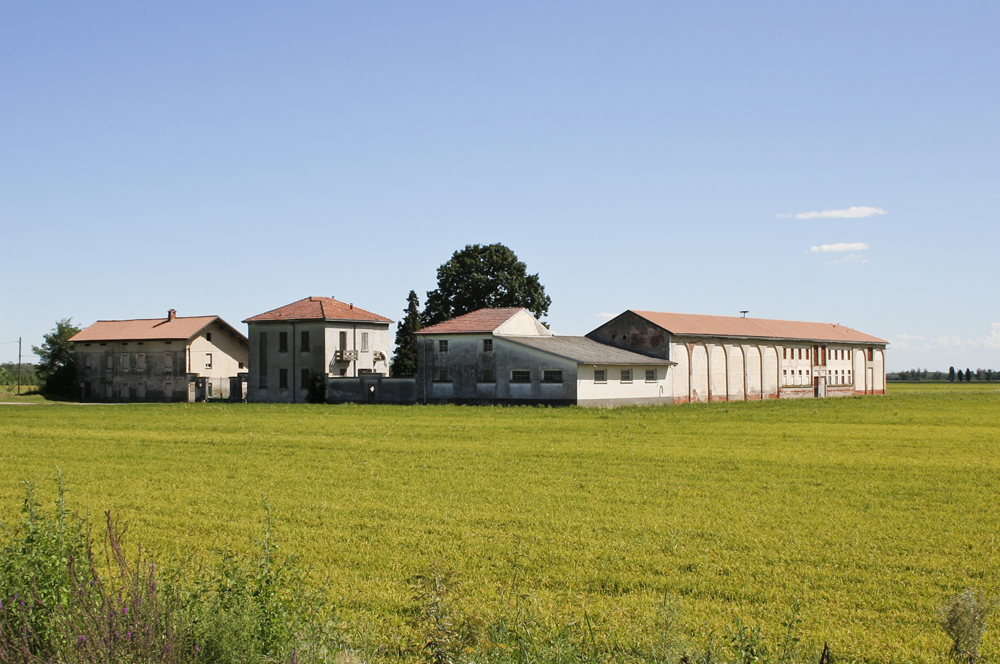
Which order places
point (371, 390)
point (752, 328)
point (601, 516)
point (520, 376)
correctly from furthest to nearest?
1. point (752, 328)
2. point (371, 390)
3. point (520, 376)
4. point (601, 516)

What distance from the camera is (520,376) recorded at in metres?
53.4

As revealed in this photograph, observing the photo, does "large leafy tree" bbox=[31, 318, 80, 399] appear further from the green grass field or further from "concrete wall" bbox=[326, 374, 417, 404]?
the green grass field

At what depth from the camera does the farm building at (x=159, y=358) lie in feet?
232

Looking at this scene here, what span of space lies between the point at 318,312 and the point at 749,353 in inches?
1257

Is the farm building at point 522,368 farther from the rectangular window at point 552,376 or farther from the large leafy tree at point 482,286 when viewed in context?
the large leafy tree at point 482,286

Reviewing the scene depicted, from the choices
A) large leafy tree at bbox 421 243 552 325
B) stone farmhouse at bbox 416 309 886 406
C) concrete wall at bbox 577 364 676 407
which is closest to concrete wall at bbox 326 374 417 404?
stone farmhouse at bbox 416 309 886 406

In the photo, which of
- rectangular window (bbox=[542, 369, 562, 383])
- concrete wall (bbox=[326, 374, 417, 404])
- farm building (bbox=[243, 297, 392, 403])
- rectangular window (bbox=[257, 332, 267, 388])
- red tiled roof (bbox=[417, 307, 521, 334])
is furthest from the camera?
rectangular window (bbox=[257, 332, 267, 388])

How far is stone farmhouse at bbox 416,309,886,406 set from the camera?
5241 centimetres

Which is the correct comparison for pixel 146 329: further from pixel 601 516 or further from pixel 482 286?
pixel 601 516

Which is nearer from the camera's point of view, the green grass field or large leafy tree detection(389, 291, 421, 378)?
the green grass field

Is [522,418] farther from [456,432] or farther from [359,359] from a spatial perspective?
[359,359]

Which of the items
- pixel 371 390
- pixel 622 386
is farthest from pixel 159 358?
pixel 622 386

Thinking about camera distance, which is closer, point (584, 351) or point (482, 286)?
point (584, 351)

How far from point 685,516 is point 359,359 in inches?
2176
